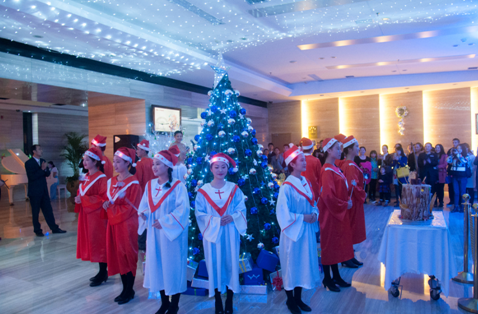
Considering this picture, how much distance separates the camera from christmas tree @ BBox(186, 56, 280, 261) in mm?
3902

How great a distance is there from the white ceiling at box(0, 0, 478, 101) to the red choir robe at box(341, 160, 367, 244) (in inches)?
120

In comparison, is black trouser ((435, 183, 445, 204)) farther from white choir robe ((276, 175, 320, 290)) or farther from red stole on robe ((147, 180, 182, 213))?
red stole on robe ((147, 180, 182, 213))

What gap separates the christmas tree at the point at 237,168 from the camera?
12.8 feet

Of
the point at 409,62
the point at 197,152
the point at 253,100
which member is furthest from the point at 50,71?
the point at 409,62

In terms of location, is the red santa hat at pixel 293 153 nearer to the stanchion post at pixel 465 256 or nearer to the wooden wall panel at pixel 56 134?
the stanchion post at pixel 465 256

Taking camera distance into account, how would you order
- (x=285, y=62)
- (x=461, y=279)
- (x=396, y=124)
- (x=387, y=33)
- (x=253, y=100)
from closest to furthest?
(x=461, y=279), (x=387, y=33), (x=285, y=62), (x=396, y=124), (x=253, y=100)

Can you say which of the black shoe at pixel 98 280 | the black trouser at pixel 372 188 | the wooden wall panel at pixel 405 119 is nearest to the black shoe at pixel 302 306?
the black shoe at pixel 98 280

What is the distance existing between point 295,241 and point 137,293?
2.05m

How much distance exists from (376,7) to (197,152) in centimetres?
432

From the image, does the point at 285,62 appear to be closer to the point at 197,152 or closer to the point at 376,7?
the point at 376,7

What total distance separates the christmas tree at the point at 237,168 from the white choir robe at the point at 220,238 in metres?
0.68

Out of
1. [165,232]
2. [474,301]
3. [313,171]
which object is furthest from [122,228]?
[474,301]

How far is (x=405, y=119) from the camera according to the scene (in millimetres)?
13117

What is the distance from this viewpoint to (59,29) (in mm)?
5684
